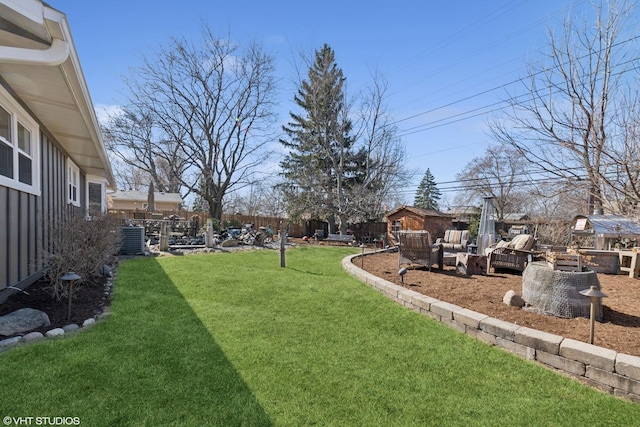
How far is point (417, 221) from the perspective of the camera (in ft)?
59.5

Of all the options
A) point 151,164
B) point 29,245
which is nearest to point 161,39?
point 151,164

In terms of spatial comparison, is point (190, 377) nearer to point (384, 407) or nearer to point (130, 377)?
point (130, 377)

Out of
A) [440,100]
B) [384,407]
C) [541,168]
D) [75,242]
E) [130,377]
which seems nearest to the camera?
[384,407]

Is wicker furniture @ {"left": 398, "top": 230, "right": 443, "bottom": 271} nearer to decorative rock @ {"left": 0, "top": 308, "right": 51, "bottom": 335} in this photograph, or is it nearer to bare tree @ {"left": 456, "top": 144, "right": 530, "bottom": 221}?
decorative rock @ {"left": 0, "top": 308, "right": 51, "bottom": 335}

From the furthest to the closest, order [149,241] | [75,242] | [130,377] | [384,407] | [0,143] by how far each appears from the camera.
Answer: [149,241] < [75,242] < [0,143] < [130,377] < [384,407]

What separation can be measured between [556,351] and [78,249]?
566cm

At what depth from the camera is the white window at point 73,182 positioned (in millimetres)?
8583

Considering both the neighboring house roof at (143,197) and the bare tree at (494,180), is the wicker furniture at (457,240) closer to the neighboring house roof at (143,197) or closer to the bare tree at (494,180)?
the bare tree at (494,180)

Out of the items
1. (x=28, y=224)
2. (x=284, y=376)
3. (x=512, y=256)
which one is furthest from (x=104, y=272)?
(x=512, y=256)

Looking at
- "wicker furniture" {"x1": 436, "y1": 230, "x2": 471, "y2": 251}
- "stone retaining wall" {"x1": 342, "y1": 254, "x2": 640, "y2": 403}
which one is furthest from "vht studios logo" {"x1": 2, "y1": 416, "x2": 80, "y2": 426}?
"wicker furniture" {"x1": 436, "y1": 230, "x2": 471, "y2": 251}

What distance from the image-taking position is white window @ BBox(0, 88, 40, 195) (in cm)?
419

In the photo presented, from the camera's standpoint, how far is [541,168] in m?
3.85

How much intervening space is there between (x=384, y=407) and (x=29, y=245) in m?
5.50

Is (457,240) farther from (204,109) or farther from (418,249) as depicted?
(204,109)
